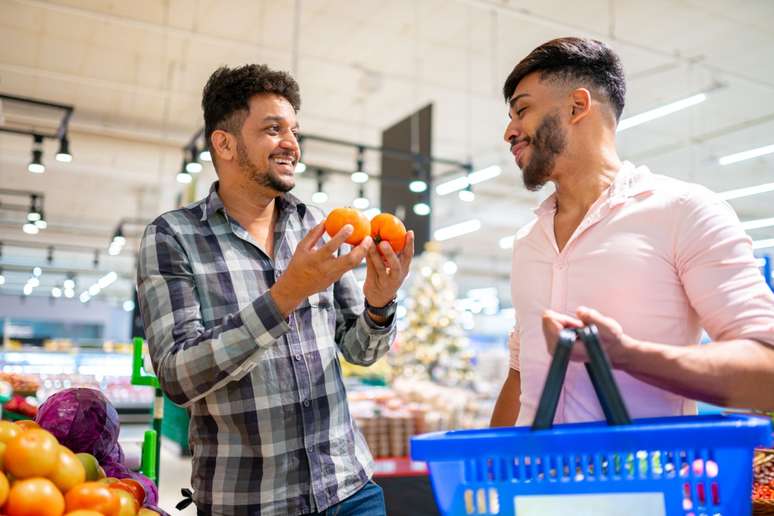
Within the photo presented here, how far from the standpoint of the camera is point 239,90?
1.84m

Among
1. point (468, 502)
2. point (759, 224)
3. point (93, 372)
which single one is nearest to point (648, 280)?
point (468, 502)

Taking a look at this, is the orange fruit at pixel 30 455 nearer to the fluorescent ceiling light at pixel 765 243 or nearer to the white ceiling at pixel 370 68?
the white ceiling at pixel 370 68

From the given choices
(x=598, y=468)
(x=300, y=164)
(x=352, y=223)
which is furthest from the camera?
(x=300, y=164)

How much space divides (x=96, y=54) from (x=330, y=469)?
368 inches

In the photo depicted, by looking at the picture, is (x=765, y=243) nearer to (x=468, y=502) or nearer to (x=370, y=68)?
(x=370, y=68)

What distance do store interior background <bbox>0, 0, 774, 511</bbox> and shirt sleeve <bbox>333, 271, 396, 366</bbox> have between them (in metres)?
3.49

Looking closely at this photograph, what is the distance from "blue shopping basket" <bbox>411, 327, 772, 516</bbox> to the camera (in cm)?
87

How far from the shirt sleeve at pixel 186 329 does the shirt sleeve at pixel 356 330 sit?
1.34ft

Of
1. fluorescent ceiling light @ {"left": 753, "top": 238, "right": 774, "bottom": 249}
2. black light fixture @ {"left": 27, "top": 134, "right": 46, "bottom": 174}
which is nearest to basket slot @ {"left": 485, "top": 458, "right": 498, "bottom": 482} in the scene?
black light fixture @ {"left": 27, "top": 134, "right": 46, "bottom": 174}

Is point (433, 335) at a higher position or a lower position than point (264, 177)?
lower

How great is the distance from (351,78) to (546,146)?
9.23 m

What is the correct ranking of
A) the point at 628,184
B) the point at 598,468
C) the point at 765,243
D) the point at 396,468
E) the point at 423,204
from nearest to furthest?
the point at 598,468 → the point at 628,184 → the point at 396,468 → the point at 423,204 → the point at 765,243

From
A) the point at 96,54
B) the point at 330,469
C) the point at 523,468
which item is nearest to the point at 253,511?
the point at 330,469

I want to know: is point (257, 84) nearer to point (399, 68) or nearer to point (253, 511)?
point (253, 511)
